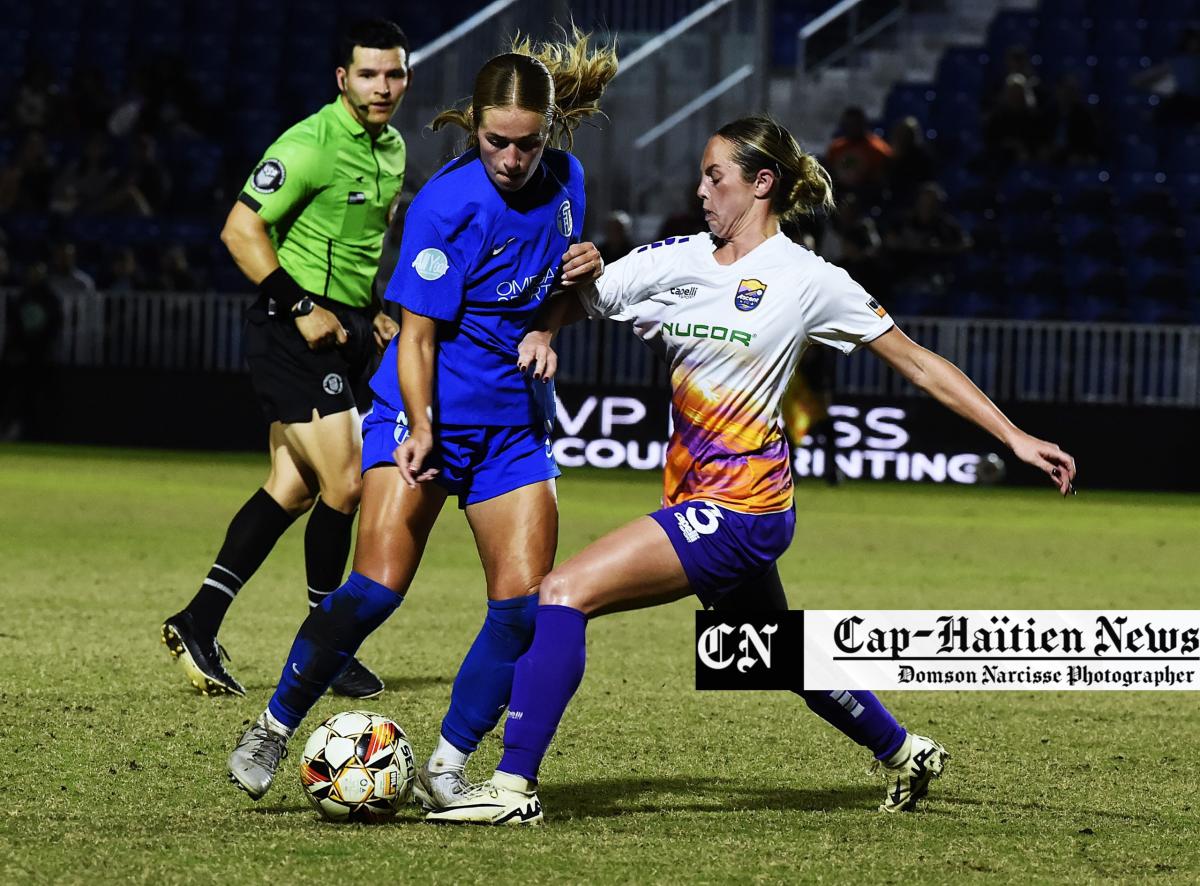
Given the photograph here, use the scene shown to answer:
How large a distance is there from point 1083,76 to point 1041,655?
64.7 feet

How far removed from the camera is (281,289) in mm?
7152

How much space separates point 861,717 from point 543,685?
0.96 m

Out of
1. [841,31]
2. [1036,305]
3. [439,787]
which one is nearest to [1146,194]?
[1036,305]

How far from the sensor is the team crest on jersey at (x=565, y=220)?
532cm

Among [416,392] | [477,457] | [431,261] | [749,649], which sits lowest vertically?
[749,649]

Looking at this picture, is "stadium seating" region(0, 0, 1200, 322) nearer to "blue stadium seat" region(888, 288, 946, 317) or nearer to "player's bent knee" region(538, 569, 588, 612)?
"blue stadium seat" region(888, 288, 946, 317)

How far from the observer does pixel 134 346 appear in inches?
794

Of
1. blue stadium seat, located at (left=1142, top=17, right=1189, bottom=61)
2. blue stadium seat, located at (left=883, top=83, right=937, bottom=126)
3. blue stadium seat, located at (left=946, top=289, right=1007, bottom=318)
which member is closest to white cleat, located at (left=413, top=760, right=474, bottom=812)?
blue stadium seat, located at (left=946, top=289, right=1007, bottom=318)

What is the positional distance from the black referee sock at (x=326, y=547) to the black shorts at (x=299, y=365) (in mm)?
362

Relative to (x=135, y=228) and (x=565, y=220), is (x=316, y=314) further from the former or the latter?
(x=135, y=228)

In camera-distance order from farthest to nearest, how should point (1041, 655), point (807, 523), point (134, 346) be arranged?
point (134, 346)
point (807, 523)
point (1041, 655)

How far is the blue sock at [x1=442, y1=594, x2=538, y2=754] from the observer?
5.30 m

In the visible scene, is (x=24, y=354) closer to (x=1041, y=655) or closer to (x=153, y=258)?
(x=153, y=258)

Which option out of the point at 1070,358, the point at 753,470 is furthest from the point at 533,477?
the point at 1070,358
